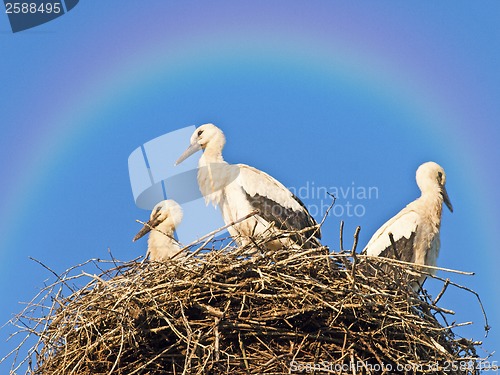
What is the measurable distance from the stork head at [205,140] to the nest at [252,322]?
2.24 meters

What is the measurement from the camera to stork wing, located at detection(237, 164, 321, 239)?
261 inches

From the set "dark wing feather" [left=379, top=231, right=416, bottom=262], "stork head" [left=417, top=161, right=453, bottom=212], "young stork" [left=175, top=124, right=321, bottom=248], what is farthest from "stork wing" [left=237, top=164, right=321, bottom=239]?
"stork head" [left=417, top=161, right=453, bottom=212]

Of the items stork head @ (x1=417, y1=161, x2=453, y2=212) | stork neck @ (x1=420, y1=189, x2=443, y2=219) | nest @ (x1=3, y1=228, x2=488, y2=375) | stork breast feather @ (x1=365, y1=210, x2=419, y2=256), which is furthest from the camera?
stork head @ (x1=417, y1=161, x2=453, y2=212)

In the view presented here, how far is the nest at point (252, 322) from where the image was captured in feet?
A: 14.8

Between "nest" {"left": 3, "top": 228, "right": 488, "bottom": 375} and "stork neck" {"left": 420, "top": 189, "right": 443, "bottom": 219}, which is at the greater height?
"stork neck" {"left": 420, "top": 189, "right": 443, "bottom": 219}

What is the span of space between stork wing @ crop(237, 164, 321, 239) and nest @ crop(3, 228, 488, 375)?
1.74 m

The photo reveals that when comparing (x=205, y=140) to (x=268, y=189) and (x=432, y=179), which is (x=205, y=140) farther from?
(x=432, y=179)

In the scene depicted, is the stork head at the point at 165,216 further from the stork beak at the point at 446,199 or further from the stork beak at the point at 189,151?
the stork beak at the point at 446,199

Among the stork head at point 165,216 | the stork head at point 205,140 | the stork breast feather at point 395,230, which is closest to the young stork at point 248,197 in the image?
the stork head at point 205,140

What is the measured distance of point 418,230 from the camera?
282 inches

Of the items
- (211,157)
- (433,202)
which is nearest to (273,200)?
(211,157)

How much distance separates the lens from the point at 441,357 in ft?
15.5

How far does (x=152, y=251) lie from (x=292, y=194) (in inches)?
38.6

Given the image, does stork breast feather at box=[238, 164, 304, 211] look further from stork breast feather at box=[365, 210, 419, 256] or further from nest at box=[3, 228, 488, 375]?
nest at box=[3, 228, 488, 375]
